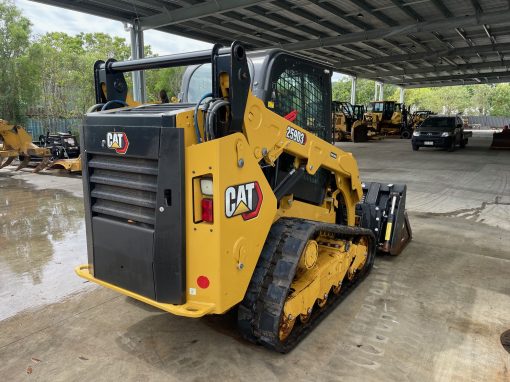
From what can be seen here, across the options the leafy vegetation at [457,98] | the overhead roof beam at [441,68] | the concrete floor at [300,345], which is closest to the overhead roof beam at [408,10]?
the concrete floor at [300,345]

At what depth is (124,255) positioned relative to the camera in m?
2.76

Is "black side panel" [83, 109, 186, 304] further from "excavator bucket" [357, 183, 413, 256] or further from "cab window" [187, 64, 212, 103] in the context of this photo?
"excavator bucket" [357, 183, 413, 256]

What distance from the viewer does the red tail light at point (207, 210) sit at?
2459 mm

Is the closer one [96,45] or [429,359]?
[429,359]

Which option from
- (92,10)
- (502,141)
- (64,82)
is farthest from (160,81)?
(502,141)

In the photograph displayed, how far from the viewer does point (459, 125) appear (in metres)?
20.6

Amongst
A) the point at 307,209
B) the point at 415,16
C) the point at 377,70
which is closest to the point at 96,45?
the point at 377,70

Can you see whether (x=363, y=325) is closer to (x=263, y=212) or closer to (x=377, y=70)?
(x=263, y=212)

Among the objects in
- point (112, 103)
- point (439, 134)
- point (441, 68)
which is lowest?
point (439, 134)

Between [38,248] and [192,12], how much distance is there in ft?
29.9

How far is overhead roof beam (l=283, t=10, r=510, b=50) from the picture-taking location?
13.1m

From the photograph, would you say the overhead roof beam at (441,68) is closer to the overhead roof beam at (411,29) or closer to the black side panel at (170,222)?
the overhead roof beam at (411,29)

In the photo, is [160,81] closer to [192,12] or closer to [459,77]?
[459,77]

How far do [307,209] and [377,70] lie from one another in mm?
29899
